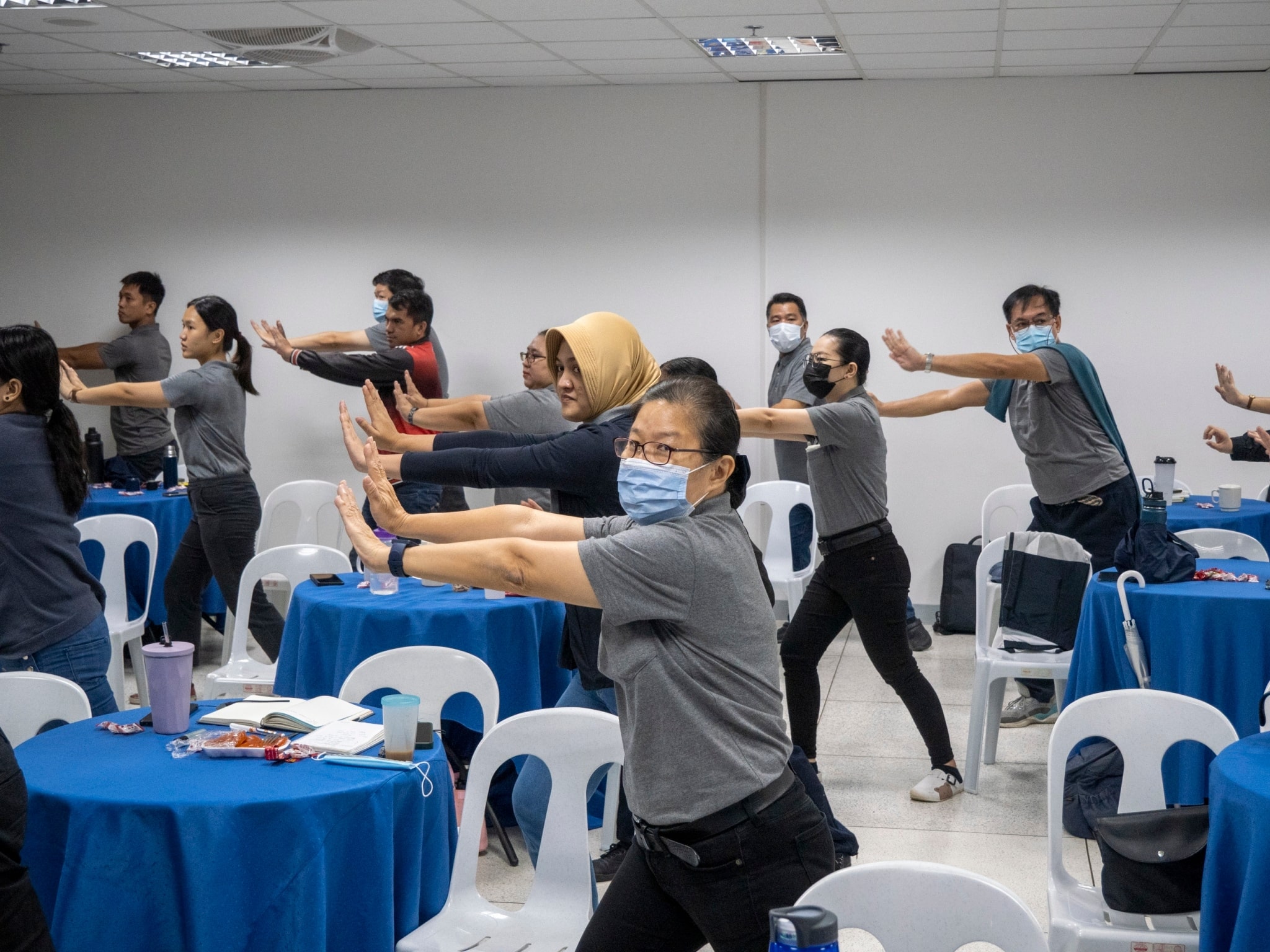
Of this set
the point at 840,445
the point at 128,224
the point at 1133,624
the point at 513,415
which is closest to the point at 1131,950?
the point at 1133,624

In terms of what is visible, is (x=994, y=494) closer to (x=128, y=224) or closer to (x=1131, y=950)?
(x=1131, y=950)

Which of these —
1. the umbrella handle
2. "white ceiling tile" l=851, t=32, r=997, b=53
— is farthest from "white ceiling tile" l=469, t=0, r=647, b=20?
the umbrella handle

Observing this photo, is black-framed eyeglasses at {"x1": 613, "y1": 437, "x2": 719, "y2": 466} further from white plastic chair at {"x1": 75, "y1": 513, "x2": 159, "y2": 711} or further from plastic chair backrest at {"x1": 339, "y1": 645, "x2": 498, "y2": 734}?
Result: white plastic chair at {"x1": 75, "y1": 513, "x2": 159, "y2": 711}

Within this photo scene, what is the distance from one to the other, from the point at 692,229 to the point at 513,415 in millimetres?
2985

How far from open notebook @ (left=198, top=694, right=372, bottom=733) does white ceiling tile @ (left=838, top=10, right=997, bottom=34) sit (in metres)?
4.02

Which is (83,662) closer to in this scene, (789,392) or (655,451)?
(655,451)

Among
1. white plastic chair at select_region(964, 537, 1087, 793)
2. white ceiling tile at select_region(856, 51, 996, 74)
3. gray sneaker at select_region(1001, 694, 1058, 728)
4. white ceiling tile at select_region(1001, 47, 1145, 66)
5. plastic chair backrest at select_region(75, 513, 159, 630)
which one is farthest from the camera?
white ceiling tile at select_region(856, 51, 996, 74)

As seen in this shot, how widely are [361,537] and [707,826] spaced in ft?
2.40

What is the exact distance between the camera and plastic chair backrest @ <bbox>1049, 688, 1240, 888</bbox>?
2.78 meters

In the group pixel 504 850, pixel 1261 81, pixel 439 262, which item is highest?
pixel 1261 81

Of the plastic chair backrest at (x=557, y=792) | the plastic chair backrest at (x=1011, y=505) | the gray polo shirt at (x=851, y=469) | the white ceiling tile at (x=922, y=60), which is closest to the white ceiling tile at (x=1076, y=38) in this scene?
the white ceiling tile at (x=922, y=60)

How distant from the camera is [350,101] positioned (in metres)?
7.63

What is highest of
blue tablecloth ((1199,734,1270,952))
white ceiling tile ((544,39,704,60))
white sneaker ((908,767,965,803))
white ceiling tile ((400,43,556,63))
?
white ceiling tile ((400,43,556,63))

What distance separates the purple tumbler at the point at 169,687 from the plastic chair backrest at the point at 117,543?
275cm
